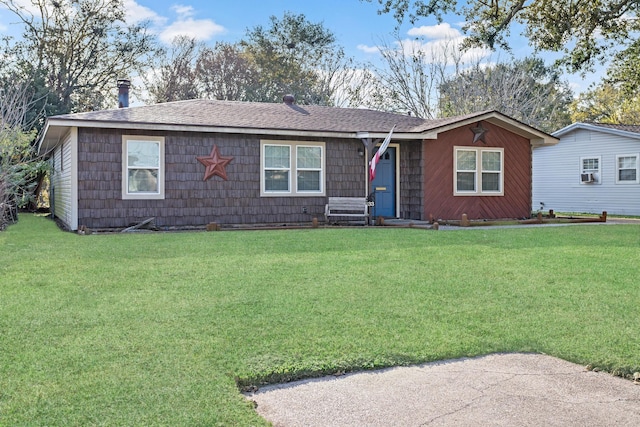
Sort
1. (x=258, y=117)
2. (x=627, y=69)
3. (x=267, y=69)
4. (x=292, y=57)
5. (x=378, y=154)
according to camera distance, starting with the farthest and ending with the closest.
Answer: (x=292, y=57) → (x=267, y=69) → (x=627, y=69) → (x=258, y=117) → (x=378, y=154)

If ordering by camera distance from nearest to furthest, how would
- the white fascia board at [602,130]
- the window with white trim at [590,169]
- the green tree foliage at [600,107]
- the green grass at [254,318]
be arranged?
the green grass at [254,318], the white fascia board at [602,130], the window with white trim at [590,169], the green tree foliage at [600,107]

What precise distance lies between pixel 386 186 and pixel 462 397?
12.1 meters

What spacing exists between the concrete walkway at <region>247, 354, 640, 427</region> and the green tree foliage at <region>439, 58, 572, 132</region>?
27157mm

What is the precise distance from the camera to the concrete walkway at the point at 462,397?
2.84m

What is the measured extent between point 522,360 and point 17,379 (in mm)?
3162

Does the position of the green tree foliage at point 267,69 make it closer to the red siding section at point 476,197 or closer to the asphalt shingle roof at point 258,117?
the asphalt shingle roof at point 258,117

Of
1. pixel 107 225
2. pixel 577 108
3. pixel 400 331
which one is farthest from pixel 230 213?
pixel 577 108

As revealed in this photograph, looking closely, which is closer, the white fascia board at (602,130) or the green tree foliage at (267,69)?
the white fascia board at (602,130)

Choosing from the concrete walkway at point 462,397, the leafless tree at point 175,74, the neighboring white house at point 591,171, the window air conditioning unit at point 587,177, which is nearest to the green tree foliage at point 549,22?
the neighboring white house at point 591,171

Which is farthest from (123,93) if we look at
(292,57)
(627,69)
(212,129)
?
(292,57)

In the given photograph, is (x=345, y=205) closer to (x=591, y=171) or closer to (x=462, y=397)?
(x=462, y=397)

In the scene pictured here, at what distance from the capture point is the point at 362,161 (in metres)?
14.4

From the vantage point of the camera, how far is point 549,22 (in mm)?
15367

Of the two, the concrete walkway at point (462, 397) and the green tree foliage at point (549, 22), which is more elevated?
the green tree foliage at point (549, 22)
